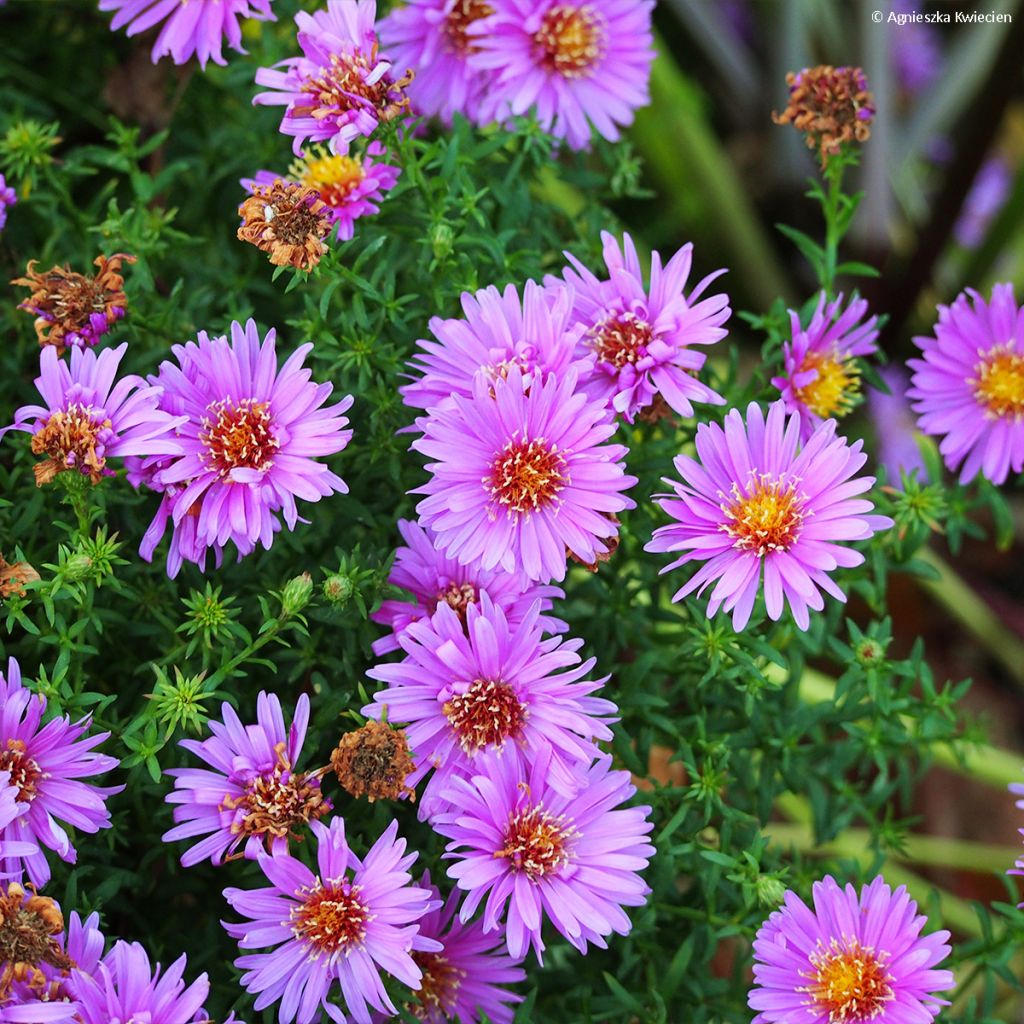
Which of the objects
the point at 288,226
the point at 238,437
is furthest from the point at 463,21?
the point at 238,437

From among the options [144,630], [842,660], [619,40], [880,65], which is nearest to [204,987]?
[144,630]

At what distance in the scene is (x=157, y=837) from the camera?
3.33 feet

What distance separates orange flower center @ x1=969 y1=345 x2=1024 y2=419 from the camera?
117 cm

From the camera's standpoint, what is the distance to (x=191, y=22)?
109 centimetres

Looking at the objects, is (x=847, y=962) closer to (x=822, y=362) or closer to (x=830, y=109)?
(x=822, y=362)

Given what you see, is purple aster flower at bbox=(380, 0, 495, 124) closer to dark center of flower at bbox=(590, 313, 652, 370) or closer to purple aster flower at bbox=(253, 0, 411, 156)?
purple aster flower at bbox=(253, 0, 411, 156)

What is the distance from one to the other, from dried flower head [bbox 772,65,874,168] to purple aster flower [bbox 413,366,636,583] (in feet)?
1.31

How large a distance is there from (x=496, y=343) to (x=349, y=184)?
0.73 feet

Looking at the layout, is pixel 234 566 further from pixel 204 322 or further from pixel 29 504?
pixel 204 322

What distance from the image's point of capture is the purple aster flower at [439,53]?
119cm

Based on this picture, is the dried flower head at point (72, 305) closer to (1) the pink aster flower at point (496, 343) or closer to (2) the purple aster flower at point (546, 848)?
(1) the pink aster flower at point (496, 343)

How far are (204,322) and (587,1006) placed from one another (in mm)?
700

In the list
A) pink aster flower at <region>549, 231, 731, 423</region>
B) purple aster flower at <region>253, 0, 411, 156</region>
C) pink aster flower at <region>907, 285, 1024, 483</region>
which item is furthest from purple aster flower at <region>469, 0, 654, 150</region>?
pink aster flower at <region>907, 285, 1024, 483</region>

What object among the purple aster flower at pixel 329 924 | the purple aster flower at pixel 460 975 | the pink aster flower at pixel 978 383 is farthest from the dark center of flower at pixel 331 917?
the pink aster flower at pixel 978 383
